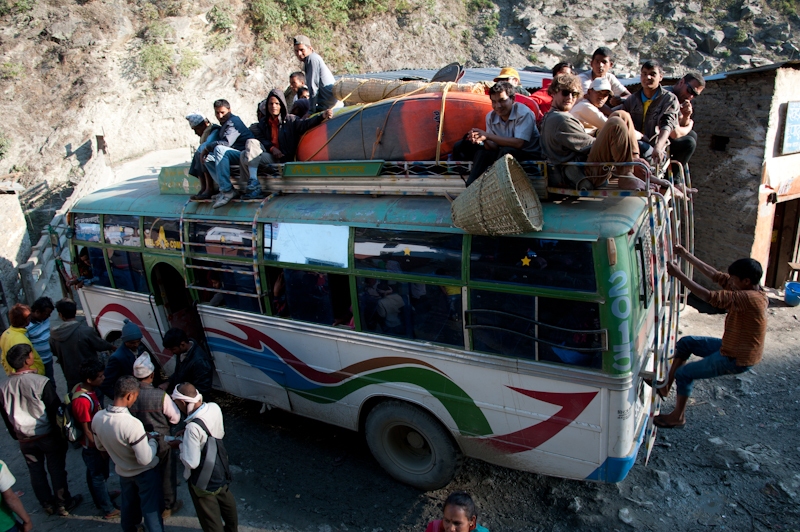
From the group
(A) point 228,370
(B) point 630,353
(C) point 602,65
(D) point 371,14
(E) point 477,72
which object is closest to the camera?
(B) point 630,353

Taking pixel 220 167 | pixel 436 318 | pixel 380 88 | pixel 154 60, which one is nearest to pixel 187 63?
pixel 154 60

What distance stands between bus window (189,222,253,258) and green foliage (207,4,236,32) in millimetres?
18507

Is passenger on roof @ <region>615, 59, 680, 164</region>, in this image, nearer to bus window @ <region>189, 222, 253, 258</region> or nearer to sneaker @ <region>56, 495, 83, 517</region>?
bus window @ <region>189, 222, 253, 258</region>

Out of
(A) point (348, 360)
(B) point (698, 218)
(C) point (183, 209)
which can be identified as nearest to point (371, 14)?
(B) point (698, 218)

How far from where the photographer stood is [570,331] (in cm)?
354

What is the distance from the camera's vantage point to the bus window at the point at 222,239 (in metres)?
5.23

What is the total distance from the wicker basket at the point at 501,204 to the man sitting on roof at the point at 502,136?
50cm

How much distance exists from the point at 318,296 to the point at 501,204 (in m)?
2.34

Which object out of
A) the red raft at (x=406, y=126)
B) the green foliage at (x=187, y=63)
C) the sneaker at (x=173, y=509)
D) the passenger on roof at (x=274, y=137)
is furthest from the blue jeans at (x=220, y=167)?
the green foliage at (x=187, y=63)

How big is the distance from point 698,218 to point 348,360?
7882 millimetres

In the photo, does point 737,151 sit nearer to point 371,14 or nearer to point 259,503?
point 259,503

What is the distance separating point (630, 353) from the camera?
3480 mm

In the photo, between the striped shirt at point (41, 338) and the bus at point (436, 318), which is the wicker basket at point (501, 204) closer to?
the bus at point (436, 318)

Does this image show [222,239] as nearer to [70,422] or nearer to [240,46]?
[70,422]
